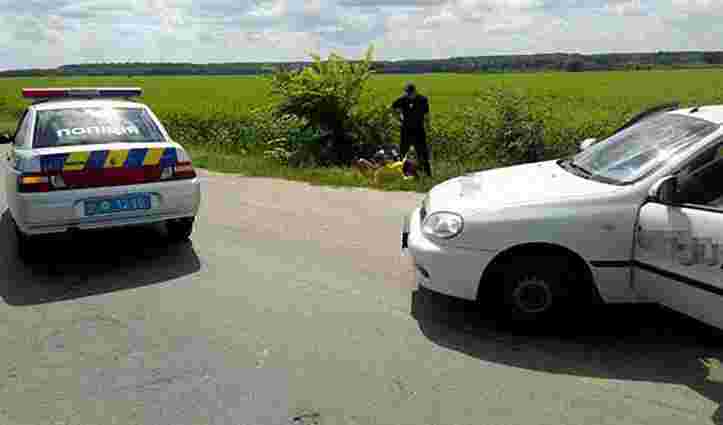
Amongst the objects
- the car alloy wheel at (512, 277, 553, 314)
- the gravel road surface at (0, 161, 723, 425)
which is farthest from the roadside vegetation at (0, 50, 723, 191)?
the car alloy wheel at (512, 277, 553, 314)

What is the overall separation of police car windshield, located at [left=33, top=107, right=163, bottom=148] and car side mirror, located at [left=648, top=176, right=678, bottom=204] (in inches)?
174

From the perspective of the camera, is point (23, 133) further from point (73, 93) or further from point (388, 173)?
point (388, 173)

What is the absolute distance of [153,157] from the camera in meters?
6.05

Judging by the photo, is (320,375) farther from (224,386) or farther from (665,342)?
(665,342)

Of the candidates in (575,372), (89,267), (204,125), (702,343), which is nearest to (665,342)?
(702,343)

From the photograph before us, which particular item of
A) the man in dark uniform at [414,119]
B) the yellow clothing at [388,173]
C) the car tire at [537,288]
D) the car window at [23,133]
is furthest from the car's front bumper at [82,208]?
the man in dark uniform at [414,119]

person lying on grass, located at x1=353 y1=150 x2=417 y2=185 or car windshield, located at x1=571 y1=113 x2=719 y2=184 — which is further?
person lying on grass, located at x1=353 y1=150 x2=417 y2=185

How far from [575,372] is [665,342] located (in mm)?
836

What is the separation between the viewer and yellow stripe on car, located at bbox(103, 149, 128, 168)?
5.85 m

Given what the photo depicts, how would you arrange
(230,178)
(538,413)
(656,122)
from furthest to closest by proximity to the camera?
(230,178), (656,122), (538,413)

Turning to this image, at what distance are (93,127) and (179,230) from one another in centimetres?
129

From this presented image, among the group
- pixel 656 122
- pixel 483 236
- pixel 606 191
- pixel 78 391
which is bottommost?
pixel 78 391

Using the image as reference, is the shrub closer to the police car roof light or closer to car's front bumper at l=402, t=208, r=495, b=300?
the police car roof light

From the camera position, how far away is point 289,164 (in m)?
13.6
